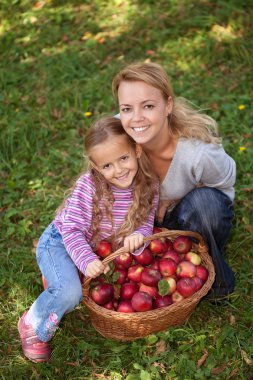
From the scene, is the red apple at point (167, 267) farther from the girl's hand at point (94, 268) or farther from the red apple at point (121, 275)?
the girl's hand at point (94, 268)

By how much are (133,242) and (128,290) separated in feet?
1.14

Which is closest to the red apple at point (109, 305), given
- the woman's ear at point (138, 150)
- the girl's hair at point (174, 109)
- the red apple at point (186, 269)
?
the red apple at point (186, 269)

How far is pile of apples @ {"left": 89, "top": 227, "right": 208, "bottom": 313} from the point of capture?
2.81 meters

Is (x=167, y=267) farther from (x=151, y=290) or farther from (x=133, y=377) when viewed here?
(x=133, y=377)

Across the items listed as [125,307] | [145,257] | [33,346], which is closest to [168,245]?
[145,257]

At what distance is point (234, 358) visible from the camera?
9.06 feet

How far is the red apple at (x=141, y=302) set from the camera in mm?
2746

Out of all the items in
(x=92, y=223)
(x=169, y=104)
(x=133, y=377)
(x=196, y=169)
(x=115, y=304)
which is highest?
(x=169, y=104)

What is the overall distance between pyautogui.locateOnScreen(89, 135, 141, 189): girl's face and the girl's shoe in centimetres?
103

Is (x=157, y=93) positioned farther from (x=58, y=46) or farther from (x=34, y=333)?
(x=58, y=46)

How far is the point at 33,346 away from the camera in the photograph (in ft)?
9.38

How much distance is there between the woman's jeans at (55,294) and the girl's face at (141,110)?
0.87 meters

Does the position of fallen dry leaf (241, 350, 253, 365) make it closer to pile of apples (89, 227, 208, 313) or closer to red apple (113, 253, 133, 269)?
Answer: pile of apples (89, 227, 208, 313)

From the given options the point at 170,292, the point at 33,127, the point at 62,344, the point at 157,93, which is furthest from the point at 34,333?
the point at 33,127
